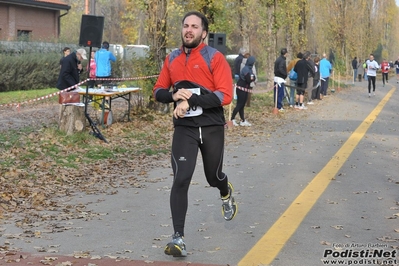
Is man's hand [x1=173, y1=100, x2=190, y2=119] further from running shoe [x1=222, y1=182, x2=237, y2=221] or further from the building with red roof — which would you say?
the building with red roof

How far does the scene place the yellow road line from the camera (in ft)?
21.6

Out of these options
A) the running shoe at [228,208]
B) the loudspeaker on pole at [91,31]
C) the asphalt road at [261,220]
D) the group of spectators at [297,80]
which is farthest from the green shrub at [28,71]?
the running shoe at [228,208]

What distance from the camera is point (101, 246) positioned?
7027 millimetres

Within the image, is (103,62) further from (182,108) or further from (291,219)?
(182,108)

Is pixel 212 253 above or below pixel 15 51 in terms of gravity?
below

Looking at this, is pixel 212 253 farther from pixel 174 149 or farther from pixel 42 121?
pixel 42 121

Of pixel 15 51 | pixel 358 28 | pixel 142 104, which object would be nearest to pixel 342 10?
pixel 358 28

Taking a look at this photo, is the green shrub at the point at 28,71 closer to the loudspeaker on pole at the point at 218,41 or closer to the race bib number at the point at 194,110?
the loudspeaker on pole at the point at 218,41

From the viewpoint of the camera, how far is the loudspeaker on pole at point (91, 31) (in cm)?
1614

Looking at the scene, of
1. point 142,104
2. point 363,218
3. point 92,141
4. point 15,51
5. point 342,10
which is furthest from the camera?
point 342,10

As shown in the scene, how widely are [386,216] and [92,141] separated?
8.19 metres

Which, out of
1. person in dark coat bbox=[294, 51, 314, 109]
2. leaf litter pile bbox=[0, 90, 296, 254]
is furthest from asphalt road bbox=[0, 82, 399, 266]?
person in dark coat bbox=[294, 51, 314, 109]

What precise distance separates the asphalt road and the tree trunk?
134 inches

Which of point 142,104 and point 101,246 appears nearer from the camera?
point 101,246
